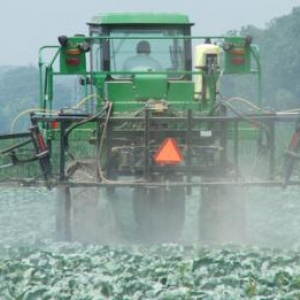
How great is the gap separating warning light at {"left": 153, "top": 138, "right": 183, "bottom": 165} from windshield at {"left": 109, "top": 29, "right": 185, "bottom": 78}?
6.00 ft

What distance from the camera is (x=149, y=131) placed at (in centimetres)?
1320

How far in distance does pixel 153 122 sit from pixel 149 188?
2.34ft

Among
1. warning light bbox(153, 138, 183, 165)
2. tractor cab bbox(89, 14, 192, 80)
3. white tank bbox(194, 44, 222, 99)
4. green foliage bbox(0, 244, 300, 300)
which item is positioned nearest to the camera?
green foliage bbox(0, 244, 300, 300)

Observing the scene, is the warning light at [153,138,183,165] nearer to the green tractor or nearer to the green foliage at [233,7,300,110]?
the green tractor

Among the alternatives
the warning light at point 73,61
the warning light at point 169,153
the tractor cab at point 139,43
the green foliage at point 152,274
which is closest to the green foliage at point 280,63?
the tractor cab at point 139,43

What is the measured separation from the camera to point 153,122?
523 inches

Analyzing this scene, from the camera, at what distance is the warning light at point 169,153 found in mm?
13062

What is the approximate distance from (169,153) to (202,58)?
2.14m

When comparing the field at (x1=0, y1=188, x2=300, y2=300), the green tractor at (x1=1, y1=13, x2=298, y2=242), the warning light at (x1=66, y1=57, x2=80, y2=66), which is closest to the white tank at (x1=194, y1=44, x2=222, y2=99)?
the green tractor at (x1=1, y1=13, x2=298, y2=242)

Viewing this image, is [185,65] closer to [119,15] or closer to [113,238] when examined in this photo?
[119,15]

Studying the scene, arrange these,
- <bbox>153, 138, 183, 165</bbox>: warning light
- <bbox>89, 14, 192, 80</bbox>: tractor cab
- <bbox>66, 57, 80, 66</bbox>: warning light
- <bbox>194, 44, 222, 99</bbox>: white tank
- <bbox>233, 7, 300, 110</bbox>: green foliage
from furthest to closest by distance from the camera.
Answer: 1. <bbox>233, 7, 300, 110</bbox>: green foliage
2. <bbox>89, 14, 192, 80</bbox>: tractor cab
3. <bbox>194, 44, 222, 99</bbox>: white tank
4. <bbox>66, 57, 80, 66</bbox>: warning light
5. <bbox>153, 138, 183, 165</bbox>: warning light

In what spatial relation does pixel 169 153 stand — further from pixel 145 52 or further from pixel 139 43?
pixel 139 43

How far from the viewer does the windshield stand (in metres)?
14.8

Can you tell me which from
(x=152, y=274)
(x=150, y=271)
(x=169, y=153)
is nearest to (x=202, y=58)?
(x=169, y=153)
